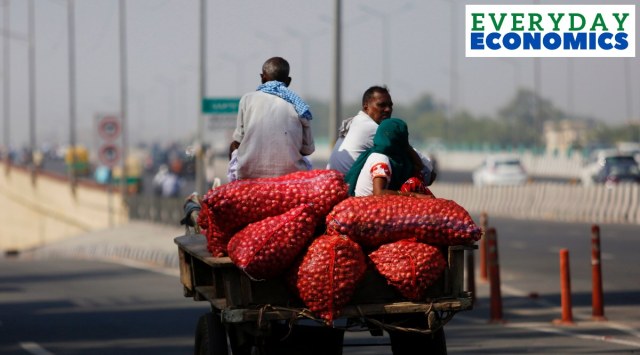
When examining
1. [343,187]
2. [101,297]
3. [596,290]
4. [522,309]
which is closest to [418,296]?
[343,187]

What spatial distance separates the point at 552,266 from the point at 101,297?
24.5 ft

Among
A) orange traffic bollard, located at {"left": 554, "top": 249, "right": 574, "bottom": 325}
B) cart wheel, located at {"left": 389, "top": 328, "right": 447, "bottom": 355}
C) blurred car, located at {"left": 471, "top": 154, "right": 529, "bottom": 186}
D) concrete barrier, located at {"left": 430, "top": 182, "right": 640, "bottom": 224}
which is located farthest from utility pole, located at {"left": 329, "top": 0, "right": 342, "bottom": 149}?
blurred car, located at {"left": 471, "top": 154, "right": 529, "bottom": 186}

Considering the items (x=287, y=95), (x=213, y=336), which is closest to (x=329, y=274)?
(x=213, y=336)

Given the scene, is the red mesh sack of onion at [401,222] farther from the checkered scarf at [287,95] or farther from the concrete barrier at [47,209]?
the concrete barrier at [47,209]

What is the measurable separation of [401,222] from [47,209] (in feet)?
222

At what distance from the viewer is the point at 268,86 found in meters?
10.4

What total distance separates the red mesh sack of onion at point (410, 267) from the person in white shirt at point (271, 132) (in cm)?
158

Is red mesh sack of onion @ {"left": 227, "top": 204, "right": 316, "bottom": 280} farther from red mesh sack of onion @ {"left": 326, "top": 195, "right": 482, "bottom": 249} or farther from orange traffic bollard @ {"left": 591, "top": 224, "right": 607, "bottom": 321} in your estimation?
orange traffic bollard @ {"left": 591, "top": 224, "right": 607, "bottom": 321}

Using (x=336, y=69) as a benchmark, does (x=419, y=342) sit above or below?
below

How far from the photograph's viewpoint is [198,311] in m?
19.7

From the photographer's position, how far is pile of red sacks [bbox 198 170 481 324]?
8.75 m

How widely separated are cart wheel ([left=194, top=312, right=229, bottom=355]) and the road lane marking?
517 cm

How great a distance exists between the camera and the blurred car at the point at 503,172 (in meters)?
62.9

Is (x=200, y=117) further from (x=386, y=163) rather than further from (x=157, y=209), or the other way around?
(x=386, y=163)
